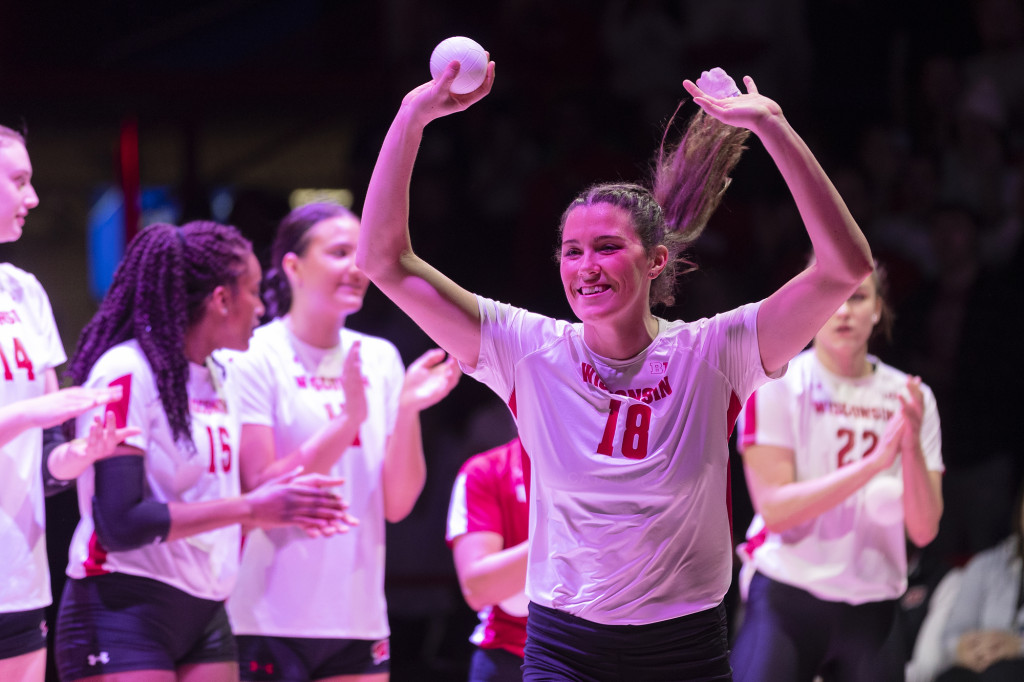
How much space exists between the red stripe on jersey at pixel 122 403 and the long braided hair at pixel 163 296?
10 cm

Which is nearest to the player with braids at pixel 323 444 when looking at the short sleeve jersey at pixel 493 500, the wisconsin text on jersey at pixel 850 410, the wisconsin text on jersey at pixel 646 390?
the short sleeve jersey at pixel 493 500

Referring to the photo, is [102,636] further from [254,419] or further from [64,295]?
[64,295]

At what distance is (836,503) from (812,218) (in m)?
1.47

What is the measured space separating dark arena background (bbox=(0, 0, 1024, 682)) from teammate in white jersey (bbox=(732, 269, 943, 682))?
1769mm

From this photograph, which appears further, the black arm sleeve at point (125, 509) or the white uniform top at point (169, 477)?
the white uniform top at point (169, 477)

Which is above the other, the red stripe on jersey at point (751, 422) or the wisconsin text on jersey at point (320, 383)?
the wisconsin text on jersey at point (320, 383)

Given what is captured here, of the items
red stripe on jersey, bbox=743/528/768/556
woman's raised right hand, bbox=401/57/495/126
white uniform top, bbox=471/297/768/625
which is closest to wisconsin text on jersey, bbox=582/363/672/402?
white uniform top, bbox=471/297/768/625

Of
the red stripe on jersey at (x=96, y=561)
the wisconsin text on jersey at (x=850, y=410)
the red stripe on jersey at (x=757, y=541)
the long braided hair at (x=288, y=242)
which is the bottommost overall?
the red stripe on jersey at (x=757, y=541)

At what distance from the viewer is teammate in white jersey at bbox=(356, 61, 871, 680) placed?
238 cm

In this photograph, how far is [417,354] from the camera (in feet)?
19.9

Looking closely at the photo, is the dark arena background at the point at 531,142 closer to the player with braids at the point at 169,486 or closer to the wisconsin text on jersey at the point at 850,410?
the wisconsin text on jersey at the point at 850,410

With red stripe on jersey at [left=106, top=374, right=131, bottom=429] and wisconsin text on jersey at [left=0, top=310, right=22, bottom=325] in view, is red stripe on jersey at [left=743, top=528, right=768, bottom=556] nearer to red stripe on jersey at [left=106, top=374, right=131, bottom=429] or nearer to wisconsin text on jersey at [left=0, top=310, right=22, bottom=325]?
red stripe on jersey at [left=106, top=374, right=131, bottom=429]

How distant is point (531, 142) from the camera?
7035 mm

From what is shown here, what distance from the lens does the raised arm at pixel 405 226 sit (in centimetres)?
244
